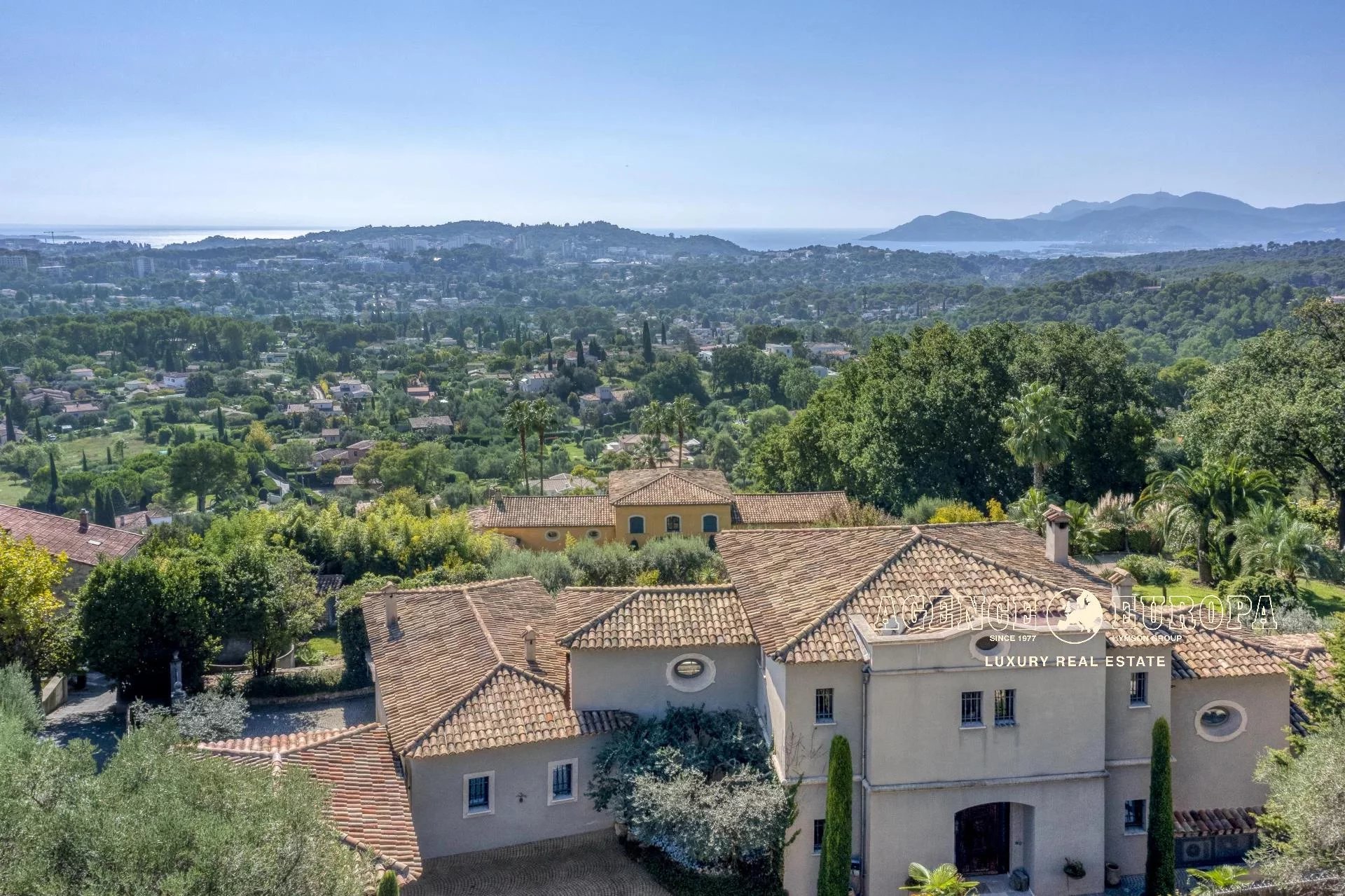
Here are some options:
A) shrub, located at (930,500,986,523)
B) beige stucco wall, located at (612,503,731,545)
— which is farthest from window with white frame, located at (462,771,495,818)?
beige stucco wall, located at (612,503,731,545)

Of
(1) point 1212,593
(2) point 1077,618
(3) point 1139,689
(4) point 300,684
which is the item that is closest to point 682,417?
(4) point 300,684

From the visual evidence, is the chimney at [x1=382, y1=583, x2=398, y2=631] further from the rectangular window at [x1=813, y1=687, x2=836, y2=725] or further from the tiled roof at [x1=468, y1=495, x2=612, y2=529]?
the tiled roof at [x1=468, y1=495, x2=612, y2=529]

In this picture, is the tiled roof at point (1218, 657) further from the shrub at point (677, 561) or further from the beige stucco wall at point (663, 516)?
the beige stucco wall at point (663, 516)

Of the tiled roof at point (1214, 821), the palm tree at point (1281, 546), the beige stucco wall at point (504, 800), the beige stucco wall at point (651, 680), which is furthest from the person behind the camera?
the palm tree at point (1281, 546)

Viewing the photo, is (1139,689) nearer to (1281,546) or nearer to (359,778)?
(1281,546)

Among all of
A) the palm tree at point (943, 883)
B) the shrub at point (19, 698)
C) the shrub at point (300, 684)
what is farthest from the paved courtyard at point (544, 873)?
the shrub at point (300, 684)

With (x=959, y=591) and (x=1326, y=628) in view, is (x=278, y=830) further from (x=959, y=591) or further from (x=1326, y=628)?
(x=1326, y=628)
